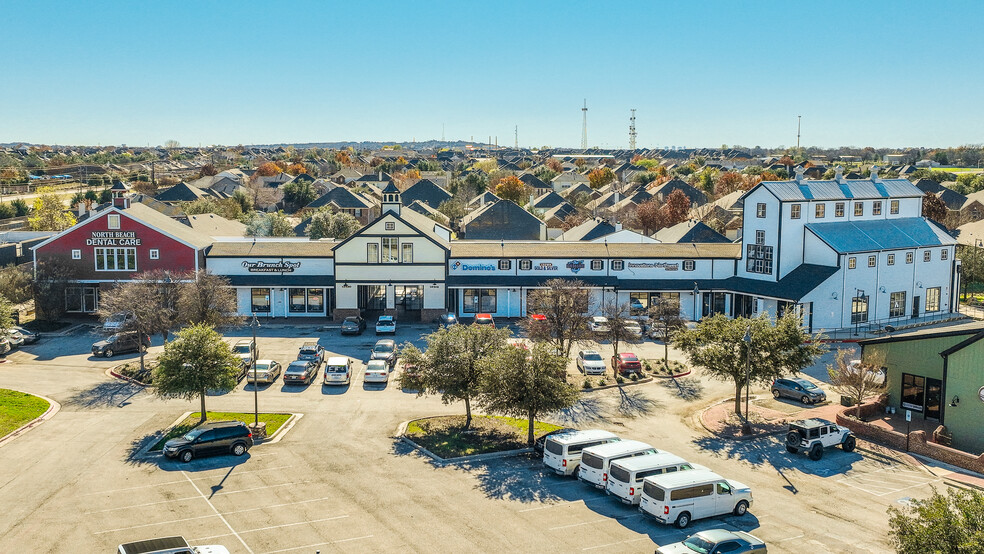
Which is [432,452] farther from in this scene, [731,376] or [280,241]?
[280,241]

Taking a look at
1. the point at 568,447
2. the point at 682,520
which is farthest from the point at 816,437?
the point at 568,447

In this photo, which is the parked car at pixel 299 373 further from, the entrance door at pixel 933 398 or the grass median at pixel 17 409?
the entrance door at pixel 933 398

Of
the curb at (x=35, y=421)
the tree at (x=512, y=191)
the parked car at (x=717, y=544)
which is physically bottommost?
the curb at (x=35, y=421)

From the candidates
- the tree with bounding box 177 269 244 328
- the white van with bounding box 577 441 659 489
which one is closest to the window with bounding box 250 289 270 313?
the tree with bounding box 177 269 244 328

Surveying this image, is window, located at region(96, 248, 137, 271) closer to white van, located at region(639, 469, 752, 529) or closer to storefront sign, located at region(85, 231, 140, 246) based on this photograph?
storefront sign, located at region(85, 231, 140, 246)

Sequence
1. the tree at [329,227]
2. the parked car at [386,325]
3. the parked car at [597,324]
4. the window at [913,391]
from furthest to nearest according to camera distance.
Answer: the tree at [329,227] < the parked car at [386,325] < the parked car at [597,324] < the window at [913,391]

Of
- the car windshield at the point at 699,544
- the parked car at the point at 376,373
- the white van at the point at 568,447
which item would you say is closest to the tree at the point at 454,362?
the white van at the point at 568,447
